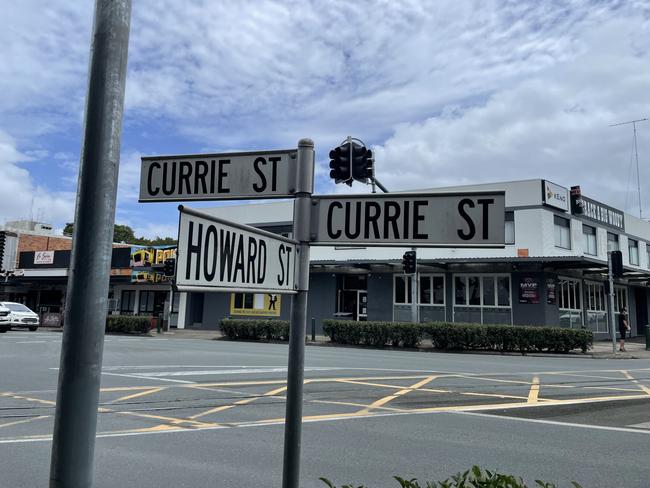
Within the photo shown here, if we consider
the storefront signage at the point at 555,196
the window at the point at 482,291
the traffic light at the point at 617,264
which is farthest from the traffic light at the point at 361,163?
the window at the point at 482,291

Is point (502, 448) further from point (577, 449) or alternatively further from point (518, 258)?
point (518, 258)

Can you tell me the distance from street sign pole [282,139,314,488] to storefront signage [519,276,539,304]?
25.6 metres

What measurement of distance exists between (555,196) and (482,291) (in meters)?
5.89

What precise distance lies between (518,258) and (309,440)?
21447 mm

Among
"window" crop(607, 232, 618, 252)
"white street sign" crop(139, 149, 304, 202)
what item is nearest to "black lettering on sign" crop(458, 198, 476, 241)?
"white street sign" crop(139, 149, 304, 202)

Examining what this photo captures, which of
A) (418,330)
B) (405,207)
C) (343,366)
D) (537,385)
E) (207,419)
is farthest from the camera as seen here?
(418,330)

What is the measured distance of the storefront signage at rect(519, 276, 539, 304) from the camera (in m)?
26.7

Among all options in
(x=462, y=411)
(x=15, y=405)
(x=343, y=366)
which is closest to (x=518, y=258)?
(x=343, y=366)

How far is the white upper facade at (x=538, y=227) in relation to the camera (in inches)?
1080

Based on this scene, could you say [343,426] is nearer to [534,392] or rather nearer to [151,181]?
[534,392]

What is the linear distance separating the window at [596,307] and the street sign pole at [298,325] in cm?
3064

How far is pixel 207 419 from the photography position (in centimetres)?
780

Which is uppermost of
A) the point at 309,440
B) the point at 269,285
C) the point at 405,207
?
the point at 405,207

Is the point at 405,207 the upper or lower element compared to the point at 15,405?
upper
